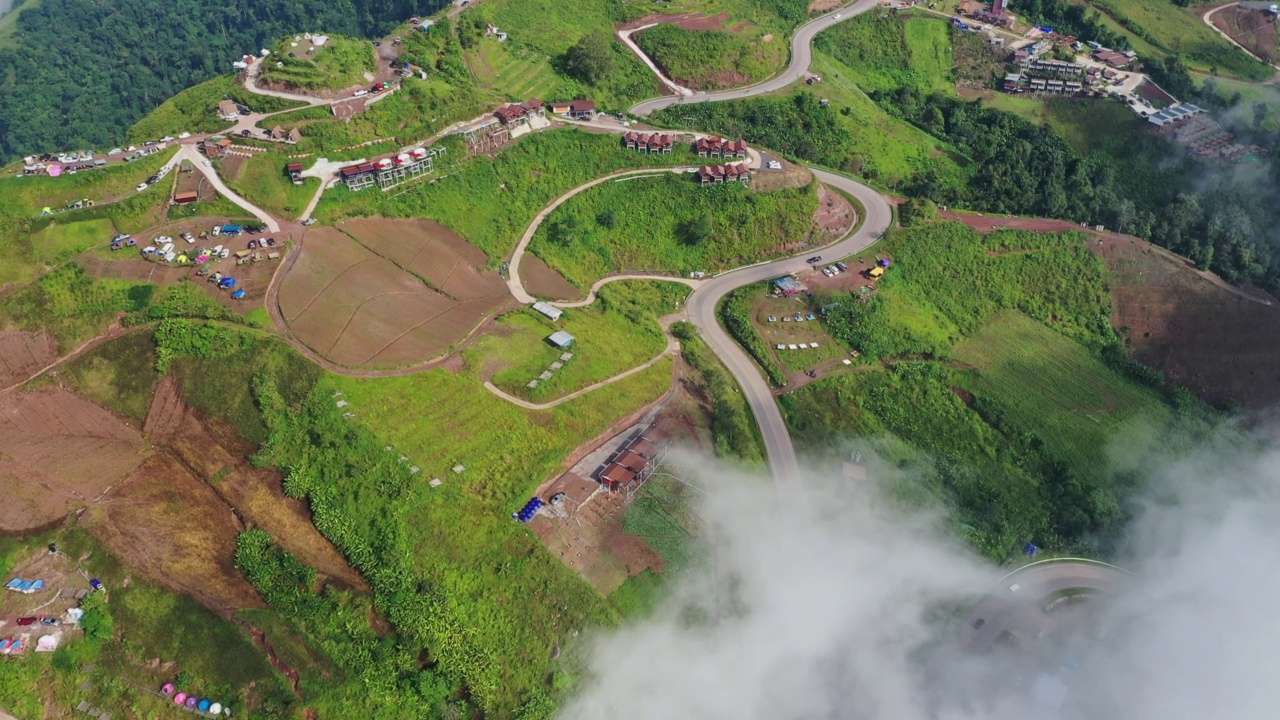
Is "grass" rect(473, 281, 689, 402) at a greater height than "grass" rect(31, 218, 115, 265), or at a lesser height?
lesser

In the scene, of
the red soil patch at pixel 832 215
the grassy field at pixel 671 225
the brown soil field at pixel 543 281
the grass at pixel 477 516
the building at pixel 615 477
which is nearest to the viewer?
the grass at pixel 477 516

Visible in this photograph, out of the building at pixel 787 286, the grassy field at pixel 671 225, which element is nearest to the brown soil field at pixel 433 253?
the grassy field at pixel 671 225

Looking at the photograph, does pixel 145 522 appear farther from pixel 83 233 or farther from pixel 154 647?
pixel 83 233

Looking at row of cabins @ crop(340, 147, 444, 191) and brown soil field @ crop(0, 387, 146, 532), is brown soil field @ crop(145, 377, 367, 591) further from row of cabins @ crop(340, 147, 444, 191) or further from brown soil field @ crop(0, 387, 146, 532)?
row of cabins @ crop(340, 147, 444, 191)

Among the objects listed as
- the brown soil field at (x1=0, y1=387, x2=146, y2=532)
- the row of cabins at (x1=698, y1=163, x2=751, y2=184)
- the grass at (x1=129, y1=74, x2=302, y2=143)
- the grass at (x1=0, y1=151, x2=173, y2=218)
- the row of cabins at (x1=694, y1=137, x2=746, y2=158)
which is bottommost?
the brown soil field at (x1=0, y1=387, x2=146, y2=532)

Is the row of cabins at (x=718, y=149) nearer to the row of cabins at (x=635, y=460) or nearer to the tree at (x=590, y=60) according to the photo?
the tree at (x=590, y=60)

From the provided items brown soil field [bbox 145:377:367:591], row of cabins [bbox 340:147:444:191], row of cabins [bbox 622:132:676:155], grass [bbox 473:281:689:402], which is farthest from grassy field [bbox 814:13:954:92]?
brown soil field [bbox 145:377:367:591]

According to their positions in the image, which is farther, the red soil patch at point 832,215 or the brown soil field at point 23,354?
the red soil patch at point 832,215
